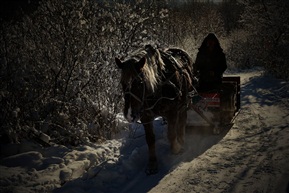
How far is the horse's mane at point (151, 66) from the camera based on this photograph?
435 cm

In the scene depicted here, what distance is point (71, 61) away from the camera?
20.0 feet

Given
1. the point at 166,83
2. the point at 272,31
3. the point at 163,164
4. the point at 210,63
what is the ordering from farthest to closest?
the point at 272,31 → the point at 210,63 → the point at 163,164 → the point at 166,83

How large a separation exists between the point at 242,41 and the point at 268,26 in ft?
19.2

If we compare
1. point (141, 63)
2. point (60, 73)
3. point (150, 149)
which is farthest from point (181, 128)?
point (60, 73)

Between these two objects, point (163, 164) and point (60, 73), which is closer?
point (163, 164)

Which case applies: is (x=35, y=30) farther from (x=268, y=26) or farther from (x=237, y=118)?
(x=268, y=26)

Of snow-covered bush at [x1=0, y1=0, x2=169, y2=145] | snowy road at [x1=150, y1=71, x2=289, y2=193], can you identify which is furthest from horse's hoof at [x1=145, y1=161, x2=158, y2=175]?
snow-covered bush at [x1=0, y1=0, x2=169, y2=145]

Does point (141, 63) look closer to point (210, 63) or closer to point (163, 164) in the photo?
point (163, 164)

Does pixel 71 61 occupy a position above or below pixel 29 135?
above

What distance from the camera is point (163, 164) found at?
5.18 metres

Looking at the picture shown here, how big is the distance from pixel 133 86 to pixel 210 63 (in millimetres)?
3544

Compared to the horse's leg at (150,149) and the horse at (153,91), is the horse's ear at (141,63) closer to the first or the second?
the horse at (153,91)

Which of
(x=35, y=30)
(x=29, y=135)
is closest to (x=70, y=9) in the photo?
(x=35, y=30)

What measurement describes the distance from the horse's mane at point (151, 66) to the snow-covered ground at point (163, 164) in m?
1.52
